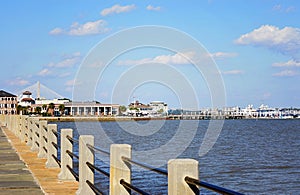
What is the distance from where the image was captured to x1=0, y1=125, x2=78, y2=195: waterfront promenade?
1119cm

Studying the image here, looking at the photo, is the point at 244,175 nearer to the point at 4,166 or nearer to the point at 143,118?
the point at 4,166

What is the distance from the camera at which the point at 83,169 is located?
10055 mm

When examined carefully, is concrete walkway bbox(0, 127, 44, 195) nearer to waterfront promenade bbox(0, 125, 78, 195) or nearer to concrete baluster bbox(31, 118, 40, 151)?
waterfront promenade bbox(0, 125, 78, 195)

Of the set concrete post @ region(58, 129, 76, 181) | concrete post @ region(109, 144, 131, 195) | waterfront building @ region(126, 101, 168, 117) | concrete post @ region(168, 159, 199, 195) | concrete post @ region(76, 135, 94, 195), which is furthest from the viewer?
waterfront building @ region(126, 101, 168, 117)

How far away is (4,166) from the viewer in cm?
1544

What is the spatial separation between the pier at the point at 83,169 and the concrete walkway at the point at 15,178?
0.02 meters

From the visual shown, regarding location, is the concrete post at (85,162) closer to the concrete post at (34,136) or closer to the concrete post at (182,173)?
the concrete post at (182,173)

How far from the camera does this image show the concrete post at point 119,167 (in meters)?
7.67

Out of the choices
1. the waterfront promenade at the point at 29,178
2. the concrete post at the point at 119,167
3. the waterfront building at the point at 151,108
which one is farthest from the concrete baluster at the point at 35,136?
the waterfront building at the point at 151,108

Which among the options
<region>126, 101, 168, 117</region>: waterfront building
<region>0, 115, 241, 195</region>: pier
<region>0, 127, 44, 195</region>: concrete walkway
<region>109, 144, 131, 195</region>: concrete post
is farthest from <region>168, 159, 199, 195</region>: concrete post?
<region>126, 101, 168, 117</region>: waterfront building

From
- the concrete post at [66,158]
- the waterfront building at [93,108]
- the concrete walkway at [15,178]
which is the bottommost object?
the concrete walkway at [15,178]

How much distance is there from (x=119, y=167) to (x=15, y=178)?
19.6ft

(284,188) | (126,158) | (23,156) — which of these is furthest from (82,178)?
(284,188)

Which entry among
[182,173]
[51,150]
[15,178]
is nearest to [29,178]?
[15,178]
